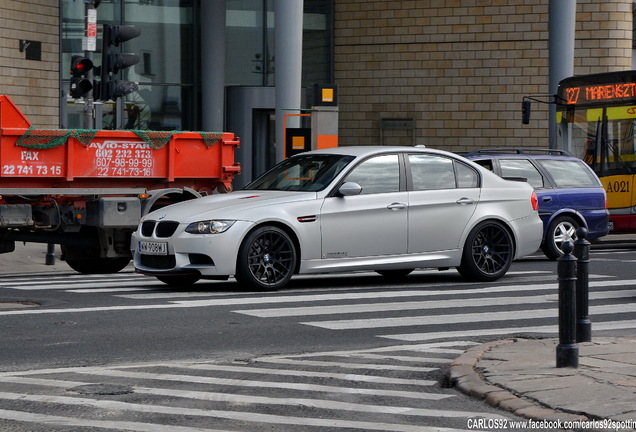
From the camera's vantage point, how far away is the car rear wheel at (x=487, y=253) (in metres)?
14.4

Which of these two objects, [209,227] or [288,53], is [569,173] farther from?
[288,53]

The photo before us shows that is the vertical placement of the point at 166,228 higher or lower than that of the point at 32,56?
lower

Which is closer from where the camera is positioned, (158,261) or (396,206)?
(158,261)

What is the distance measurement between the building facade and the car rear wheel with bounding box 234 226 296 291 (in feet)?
63.4

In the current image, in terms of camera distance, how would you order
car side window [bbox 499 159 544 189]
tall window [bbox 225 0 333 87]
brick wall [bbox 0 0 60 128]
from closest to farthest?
car side window [bbox 499 159 544 189] → brick wall [bbox 0 0 60 128] → tall window [bbox 225 0 333 87]

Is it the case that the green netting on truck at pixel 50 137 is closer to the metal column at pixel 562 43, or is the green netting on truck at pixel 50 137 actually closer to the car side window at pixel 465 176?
the car side window at pixel 465 176

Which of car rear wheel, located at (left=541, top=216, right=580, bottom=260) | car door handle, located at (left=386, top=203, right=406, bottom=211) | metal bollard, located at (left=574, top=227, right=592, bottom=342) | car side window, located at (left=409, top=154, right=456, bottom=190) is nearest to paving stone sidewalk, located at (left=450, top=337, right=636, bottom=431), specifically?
metal bollard, located at (left=574, top=227, right=592, bottom=342)

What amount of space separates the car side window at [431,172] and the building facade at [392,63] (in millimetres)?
18321

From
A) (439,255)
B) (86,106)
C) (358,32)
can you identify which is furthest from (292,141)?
(358,32)

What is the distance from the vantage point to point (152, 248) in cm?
1308

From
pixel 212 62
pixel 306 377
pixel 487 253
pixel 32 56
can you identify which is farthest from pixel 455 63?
pixel 306 377

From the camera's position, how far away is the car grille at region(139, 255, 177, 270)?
1295cm

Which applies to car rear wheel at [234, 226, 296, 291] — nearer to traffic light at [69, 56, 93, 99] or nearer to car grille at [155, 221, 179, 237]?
car grille at [155, 221, 179, 237]

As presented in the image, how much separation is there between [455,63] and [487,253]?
21523mm
